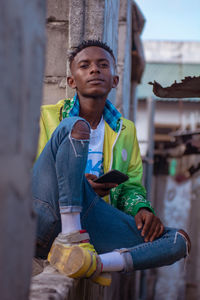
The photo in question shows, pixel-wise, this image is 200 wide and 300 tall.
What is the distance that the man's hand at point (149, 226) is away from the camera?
2.26 metres

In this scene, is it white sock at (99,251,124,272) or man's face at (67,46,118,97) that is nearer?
white sock at (99,251,124,272)

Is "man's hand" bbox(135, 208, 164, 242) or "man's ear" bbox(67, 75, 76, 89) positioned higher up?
"man's ear" bbox(67, 75, 76, 89)

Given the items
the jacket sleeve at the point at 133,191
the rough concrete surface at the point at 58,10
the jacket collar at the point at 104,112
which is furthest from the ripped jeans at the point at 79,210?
the rough concrete surface at the point at 58,10

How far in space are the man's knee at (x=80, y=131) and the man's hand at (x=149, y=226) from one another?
620 mm

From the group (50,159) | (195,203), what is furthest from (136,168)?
(195,203)

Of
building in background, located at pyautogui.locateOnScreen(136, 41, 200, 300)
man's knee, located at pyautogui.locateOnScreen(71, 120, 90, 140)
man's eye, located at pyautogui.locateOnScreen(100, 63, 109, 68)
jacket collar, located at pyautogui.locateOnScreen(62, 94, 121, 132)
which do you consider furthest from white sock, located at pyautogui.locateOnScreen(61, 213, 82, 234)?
building in background, located at pyautogui.locateOnScreen(136, 41, 200, 300)

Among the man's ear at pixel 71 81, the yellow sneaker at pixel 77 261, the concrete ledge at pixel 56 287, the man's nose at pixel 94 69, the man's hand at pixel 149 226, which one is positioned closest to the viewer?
the concrete ledge at pixel 56 287

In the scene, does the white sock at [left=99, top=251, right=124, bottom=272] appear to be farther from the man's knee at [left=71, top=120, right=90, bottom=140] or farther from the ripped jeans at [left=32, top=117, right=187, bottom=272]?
the man's knee at [left=71, top=120, right=90, bottom=140]

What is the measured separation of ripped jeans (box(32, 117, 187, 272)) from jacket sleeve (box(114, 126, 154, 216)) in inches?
5.2

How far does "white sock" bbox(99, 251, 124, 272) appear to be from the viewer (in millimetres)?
1994

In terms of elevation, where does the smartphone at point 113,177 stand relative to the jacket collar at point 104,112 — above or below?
below

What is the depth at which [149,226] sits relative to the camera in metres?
2.27

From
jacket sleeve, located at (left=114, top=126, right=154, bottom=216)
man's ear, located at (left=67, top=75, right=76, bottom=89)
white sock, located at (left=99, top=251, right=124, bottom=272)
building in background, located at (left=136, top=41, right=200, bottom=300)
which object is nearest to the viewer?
white sock, located at (left=99, top=251, right=124, bottom=272)

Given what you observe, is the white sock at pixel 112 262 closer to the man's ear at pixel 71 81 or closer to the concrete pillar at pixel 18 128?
the concrete pillar at pixel 18 128
